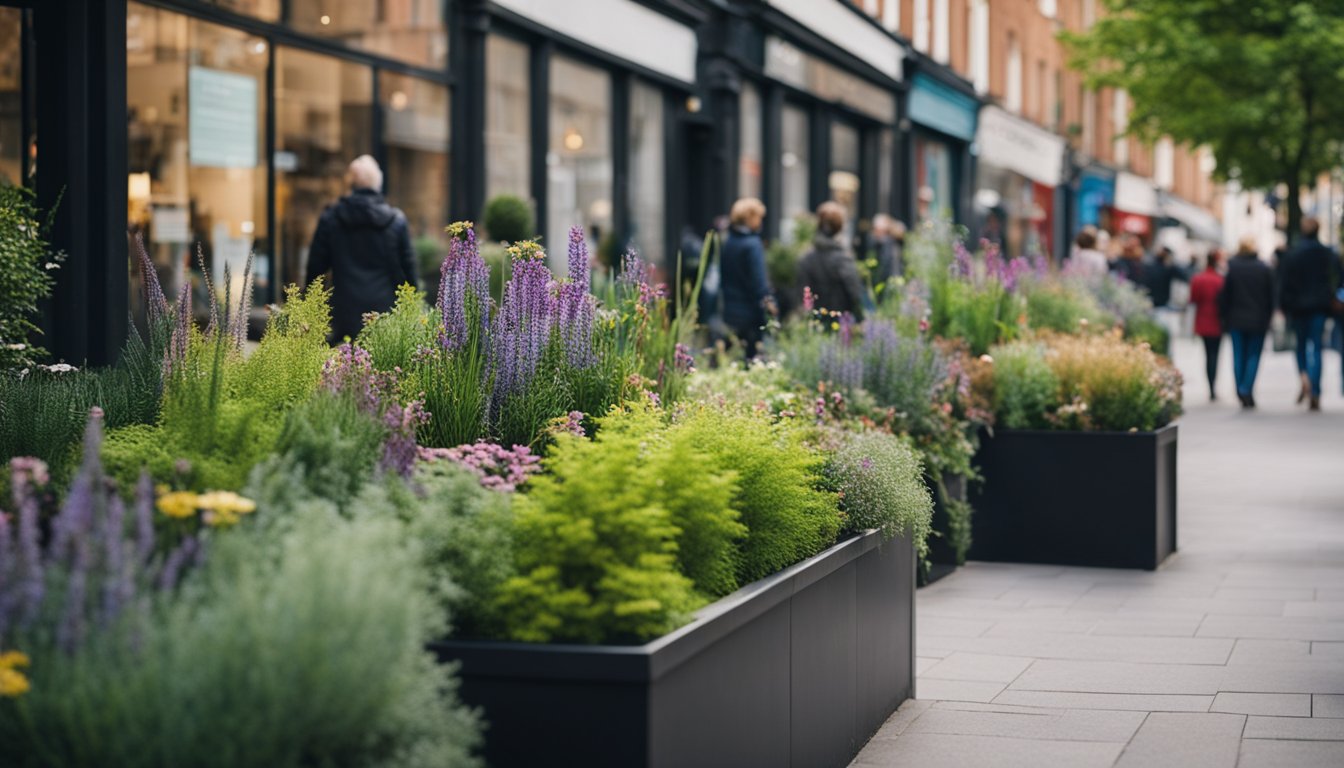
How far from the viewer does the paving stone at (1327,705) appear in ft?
20.6

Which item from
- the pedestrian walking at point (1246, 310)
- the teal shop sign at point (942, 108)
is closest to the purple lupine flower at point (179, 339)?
the pedestrian walking at point (1246, 310)

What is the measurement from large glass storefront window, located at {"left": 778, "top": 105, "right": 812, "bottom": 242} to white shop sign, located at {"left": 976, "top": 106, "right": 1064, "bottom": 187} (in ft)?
35.8

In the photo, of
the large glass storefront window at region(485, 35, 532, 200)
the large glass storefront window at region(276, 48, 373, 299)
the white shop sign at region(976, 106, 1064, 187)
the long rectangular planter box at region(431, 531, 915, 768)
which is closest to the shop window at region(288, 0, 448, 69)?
the large glass storefront window at region(276, 48, 373, 299)

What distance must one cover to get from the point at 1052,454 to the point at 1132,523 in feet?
1.80

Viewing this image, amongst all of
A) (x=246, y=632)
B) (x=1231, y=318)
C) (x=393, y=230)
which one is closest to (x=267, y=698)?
(x=246, y=632)

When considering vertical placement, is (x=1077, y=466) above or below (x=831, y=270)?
below

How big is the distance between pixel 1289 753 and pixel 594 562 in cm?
272

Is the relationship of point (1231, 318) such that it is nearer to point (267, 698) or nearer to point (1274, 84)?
point (1274, 84)

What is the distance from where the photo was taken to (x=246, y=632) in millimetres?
3205

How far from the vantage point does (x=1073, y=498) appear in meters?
9.74

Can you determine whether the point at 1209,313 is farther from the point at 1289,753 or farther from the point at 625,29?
the point at 1289,753

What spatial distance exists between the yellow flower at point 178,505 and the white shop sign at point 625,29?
12692mm

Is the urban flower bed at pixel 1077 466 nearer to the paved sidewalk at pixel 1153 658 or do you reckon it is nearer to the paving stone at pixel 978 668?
the paved sidewalk at pixel 1153 658

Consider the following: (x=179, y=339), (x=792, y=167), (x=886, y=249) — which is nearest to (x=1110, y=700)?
(x=179, y=339)
